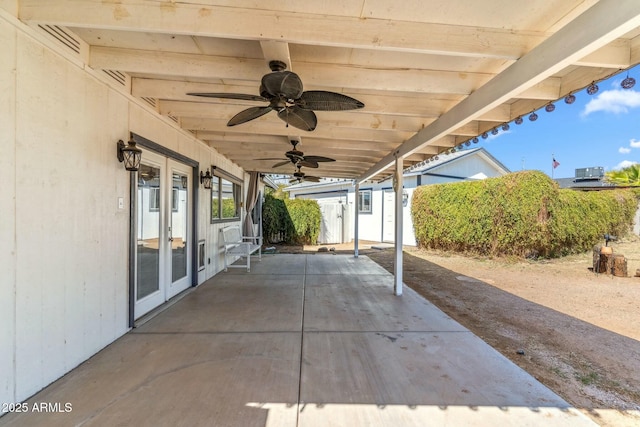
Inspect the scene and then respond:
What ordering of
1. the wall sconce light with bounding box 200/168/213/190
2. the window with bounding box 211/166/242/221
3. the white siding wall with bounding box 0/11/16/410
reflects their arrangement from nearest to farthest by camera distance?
the white siding wall with bounding box 0/11/16/410 < the wall sconce light with bounding box 200/168/213/190 < the window with bounding box 211/166/242/221

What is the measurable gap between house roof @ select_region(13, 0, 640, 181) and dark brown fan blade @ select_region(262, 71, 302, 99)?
0.80 ft

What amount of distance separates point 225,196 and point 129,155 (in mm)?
4244

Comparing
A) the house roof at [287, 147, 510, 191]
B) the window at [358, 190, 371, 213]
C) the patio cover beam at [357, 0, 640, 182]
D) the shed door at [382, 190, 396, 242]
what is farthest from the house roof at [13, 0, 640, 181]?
the window at [358, 190, 371, 213]

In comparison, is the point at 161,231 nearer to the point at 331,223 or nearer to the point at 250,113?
the point at 250,113

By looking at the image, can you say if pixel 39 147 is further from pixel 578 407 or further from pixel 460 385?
pixel 578 407

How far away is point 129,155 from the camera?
323 cm

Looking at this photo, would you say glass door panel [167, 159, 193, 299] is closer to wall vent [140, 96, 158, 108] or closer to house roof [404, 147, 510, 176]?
wall vent [140, 96, 158, 108]

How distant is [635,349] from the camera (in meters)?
3.27

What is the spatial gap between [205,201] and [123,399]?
4095mm

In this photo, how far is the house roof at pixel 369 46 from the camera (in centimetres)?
211

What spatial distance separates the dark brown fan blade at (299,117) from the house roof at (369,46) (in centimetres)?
35

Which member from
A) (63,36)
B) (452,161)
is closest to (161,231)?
(63,36)

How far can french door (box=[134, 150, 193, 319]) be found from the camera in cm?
379

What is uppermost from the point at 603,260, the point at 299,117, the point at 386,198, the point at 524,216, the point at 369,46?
the point at 369,46
